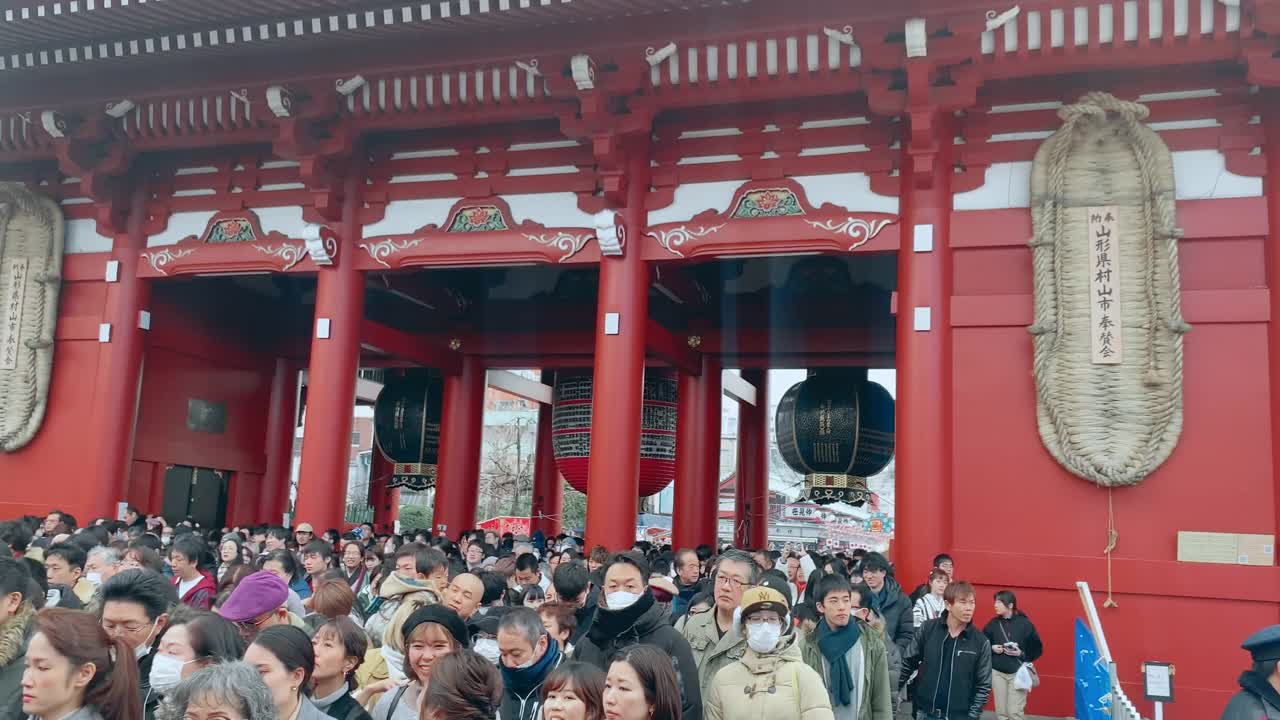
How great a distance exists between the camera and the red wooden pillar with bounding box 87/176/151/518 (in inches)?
466

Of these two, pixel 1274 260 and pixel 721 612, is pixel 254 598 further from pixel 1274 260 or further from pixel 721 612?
pixel 1274 260

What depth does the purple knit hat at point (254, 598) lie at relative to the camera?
4195 millimetres

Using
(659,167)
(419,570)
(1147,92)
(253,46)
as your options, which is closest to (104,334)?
(253,46)

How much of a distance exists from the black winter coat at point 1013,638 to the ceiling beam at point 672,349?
4.70 m

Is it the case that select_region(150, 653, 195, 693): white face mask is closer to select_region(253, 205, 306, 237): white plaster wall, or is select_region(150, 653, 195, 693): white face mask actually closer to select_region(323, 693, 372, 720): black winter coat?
select_region(323, 693, 372, 720): black winter coat

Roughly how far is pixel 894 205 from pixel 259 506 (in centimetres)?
→ 1103

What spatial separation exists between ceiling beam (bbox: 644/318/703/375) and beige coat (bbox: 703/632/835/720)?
7.01 metres

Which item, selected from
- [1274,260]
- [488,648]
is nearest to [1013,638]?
[1274,260]

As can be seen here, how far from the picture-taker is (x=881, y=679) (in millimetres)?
5332

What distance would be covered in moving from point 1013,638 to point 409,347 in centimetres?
905

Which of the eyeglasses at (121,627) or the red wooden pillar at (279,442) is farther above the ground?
the red wooden pillar at (279,442)

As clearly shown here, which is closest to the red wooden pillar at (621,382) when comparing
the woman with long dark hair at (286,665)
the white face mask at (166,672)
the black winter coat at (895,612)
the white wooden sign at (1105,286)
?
the black winter coat at (895,612)

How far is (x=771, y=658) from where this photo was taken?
13.1 feet

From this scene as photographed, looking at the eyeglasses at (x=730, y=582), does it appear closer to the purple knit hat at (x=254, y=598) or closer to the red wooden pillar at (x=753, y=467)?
the purple knit hat at (x=254, y=598)
